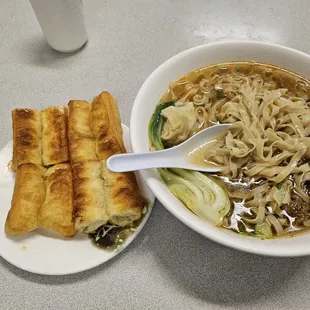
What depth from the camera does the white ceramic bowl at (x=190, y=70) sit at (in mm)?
941

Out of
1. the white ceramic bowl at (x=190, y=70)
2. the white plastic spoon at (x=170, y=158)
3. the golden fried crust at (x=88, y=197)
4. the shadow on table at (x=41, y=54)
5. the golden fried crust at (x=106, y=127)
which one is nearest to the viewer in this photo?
the white ceramic bowl at (x=190, y=70)

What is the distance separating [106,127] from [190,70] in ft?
1.15

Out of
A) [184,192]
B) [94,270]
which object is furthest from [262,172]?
[94,270]

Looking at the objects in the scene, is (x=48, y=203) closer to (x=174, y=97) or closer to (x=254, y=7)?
(x=174, y=97)

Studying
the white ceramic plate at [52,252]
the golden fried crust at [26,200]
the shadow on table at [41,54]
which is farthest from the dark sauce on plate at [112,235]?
the shadow on table at [41,54]

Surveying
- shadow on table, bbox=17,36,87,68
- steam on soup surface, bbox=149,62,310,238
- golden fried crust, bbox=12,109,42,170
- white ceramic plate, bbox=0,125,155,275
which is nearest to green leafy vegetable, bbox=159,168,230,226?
steam on soup surface, bbox=149,62,310,238

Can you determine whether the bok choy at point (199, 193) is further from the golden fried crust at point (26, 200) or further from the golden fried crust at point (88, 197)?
the golden fried crust at point (26, 200)

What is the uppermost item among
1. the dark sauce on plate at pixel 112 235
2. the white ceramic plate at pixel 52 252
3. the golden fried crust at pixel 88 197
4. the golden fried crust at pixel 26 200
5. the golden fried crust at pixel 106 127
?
the golden fried crust at pixel 106 127

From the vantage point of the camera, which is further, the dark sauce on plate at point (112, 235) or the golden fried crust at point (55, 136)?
the golden fried crust at point (55, 136)

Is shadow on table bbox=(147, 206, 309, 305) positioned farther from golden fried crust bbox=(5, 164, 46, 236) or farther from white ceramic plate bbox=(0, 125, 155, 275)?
golden fried crust bbox=(5, 164, 46, 236)

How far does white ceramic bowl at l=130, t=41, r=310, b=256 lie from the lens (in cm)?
94

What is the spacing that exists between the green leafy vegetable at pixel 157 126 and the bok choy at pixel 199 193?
10cm

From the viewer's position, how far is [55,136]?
53.9 inches

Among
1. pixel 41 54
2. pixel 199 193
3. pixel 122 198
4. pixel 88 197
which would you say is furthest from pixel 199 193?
pixel 41 54
